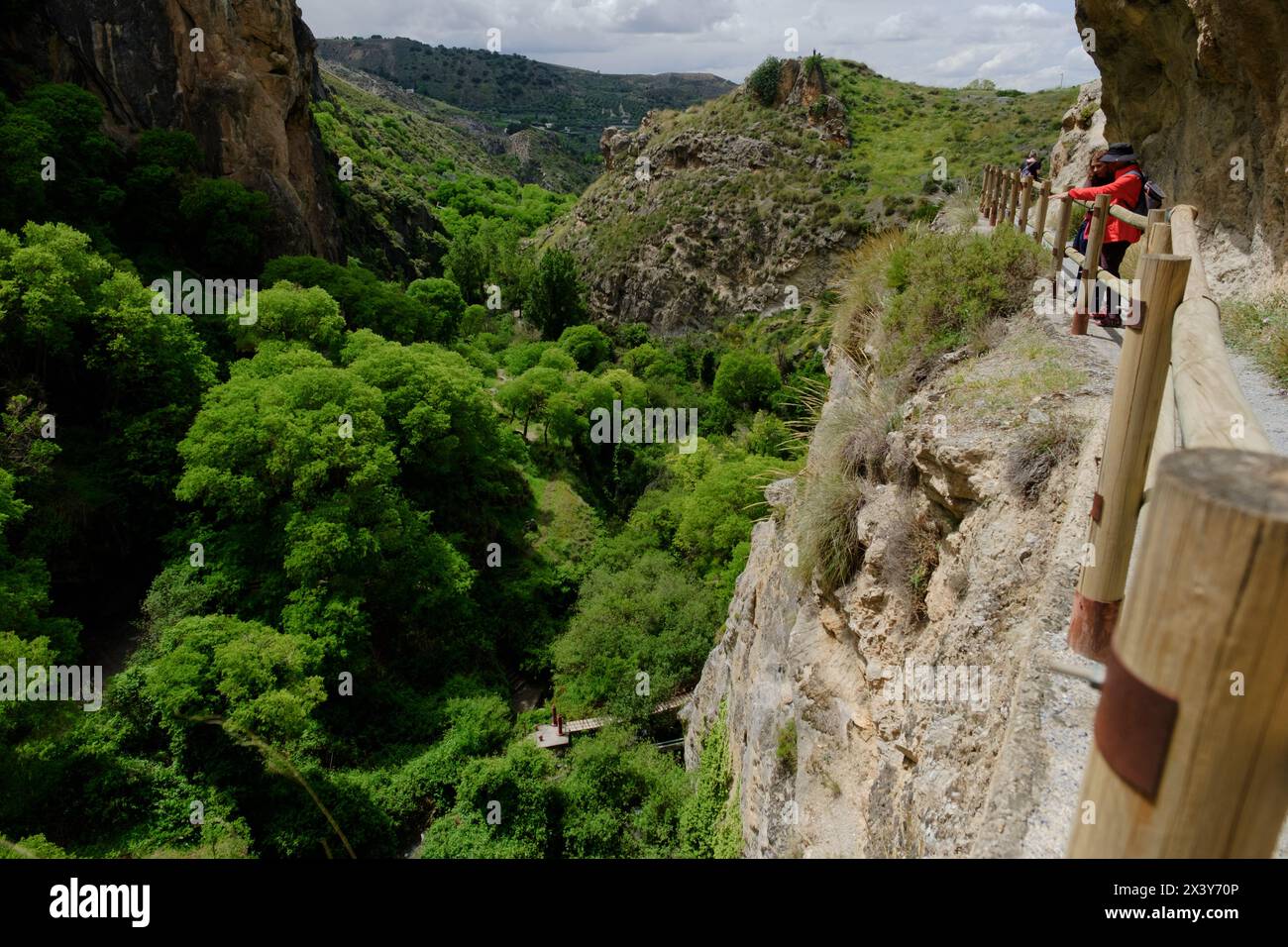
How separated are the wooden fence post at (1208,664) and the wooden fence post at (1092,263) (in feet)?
26.0

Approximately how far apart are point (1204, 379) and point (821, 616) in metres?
6.79

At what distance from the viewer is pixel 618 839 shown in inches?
722

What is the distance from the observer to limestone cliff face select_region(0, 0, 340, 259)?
3188cm

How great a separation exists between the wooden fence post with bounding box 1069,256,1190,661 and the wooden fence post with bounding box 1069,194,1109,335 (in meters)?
5.20

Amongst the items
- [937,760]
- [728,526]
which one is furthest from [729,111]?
[937,760]

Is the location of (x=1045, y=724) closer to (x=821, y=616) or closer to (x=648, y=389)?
(x=821, y=616)

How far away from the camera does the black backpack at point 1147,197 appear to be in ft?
26.5

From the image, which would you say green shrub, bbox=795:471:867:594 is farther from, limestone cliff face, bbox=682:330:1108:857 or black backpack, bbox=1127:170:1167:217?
black backpack, bbox=1127:170:1167:217

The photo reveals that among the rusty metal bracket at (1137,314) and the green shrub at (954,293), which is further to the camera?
the green shrub at (954,293)

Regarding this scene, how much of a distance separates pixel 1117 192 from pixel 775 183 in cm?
5504

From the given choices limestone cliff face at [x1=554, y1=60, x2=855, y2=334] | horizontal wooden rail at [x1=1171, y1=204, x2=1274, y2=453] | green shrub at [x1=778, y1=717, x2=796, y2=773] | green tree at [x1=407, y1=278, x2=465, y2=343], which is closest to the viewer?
horizontal wooden rail at [x1=1171, y1=204, x2=1274, y2=453]

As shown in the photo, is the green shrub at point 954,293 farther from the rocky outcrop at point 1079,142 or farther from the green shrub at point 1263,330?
the rocky outcrop at point 1079,142

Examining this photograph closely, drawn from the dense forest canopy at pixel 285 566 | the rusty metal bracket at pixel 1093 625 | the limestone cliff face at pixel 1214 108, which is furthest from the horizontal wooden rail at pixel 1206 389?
the dense forest canopy at pixel 285 566

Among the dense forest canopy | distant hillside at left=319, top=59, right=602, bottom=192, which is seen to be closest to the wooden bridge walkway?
the dense forest canopy
